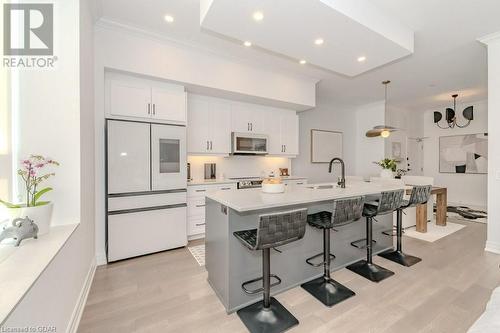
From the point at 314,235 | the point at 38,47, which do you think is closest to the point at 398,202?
the point at 314,235

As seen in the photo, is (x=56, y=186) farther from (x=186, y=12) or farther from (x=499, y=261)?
(x=499, y=261)

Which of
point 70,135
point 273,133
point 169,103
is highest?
point 169,103

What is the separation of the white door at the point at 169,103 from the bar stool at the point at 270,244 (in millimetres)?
2164

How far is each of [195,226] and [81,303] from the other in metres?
1.80

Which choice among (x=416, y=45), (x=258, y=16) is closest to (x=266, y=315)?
(x=258, y=16)

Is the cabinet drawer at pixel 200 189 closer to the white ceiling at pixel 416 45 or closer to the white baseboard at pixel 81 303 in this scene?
the white baseboard at pixel 81 303

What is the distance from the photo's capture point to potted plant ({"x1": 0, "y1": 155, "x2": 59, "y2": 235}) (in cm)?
149

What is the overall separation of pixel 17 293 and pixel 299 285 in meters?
2.14

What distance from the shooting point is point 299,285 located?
2.30m

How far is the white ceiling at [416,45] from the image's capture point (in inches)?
97.7

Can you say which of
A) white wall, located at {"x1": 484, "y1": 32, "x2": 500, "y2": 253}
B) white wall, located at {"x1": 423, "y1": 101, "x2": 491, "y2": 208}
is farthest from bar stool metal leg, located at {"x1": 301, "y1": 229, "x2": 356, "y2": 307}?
white wall, located at {"x1": 423, "y1": 101, "x2": 491, "y2": 208}

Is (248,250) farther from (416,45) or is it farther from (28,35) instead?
(416,45)

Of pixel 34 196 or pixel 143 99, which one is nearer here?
pixel 34 196

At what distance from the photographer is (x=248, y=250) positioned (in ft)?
6.66
